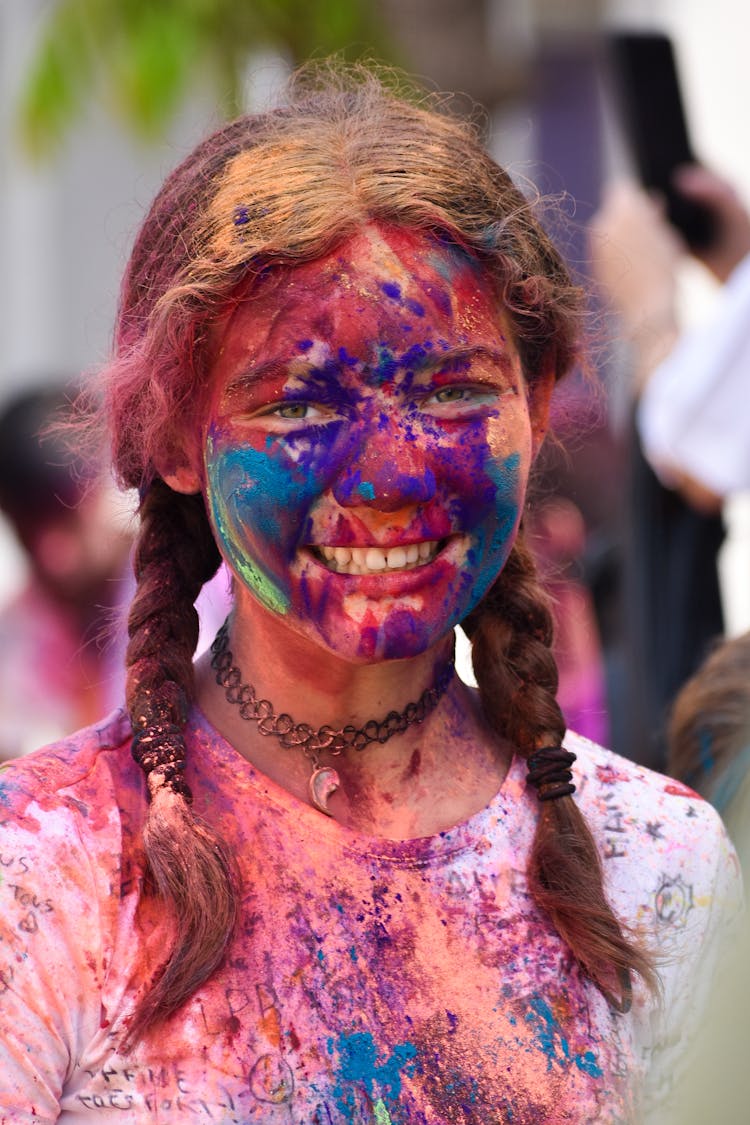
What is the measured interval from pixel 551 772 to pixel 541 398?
45 centimetres

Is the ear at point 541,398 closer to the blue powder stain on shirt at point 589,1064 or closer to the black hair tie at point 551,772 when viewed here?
the black hair tie at point 551,772

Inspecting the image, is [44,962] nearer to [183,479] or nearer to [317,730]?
[317,730]

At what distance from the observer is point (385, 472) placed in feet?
6.07

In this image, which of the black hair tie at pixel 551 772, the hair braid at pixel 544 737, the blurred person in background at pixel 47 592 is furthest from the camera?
the blurred person in background at pixel 47 592

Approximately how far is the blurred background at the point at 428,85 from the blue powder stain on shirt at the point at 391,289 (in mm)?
365

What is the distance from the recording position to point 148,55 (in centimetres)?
923

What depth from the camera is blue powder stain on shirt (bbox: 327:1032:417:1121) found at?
71.2 inches

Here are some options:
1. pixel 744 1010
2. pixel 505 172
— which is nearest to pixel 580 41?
pixel 505 172

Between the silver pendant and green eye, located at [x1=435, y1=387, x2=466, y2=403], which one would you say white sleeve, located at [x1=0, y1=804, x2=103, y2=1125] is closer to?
the silver pendant

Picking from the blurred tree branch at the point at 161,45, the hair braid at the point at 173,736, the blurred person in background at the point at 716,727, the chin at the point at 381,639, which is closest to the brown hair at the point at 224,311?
the hair braid at the point at 173,736

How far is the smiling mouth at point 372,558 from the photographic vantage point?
1.90 metres

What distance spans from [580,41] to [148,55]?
7.41ft

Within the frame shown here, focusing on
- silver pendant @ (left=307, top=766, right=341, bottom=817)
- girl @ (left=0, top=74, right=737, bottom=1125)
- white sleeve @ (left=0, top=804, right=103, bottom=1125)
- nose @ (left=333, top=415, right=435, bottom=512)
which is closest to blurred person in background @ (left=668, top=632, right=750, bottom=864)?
girl @ (left=0, top=74, right=737, bottom=1125)

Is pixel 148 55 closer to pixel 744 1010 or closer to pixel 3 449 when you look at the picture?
pixel 3 449
